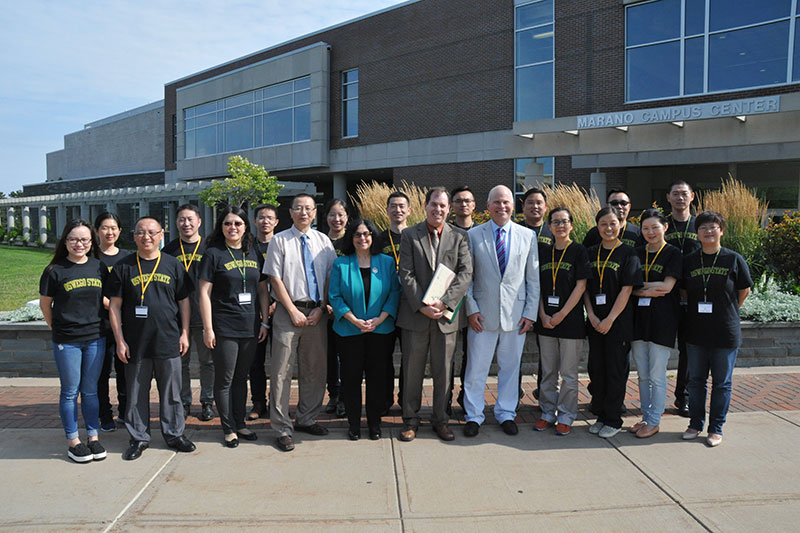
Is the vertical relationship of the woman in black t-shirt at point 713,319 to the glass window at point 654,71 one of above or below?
below

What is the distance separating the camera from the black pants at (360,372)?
16.8 feet

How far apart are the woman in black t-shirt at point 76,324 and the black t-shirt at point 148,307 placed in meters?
0.19

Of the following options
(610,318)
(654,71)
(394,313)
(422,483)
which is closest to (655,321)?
(610,318)

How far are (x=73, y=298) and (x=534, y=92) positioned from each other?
19.8 m

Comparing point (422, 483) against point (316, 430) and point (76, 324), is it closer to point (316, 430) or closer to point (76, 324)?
point (316, 430)

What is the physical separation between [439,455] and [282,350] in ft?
5.28

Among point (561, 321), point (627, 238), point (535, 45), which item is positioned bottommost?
point (561, 321)

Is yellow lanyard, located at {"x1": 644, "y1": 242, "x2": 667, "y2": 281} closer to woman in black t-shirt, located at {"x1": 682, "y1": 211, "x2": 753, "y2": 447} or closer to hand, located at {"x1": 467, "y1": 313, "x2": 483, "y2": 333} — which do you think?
woman in black t-shirt, located at {"x1": 682, "y1": 211, "x2": 753, "y2": 447}

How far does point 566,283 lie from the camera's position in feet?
17.2

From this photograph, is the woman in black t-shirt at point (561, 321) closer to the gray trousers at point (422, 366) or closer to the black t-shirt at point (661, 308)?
the black t-shirt at point (661, 308)

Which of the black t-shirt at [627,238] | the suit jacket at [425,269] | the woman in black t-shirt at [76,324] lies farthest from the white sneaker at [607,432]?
the woman in black t-shirt at [76,324]

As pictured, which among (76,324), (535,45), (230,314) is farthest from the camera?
(535,45)

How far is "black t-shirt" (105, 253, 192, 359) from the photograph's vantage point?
4.71m

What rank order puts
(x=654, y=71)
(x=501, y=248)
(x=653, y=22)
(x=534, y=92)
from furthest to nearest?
(x=534, y=92), (x=654, y=71), (x=653, y=22), (x=501, y=248)
